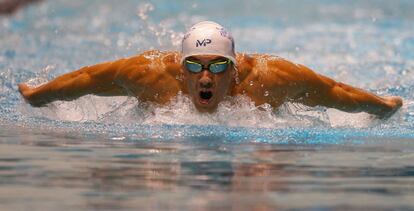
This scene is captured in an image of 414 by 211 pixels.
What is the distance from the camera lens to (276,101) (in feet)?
22.1

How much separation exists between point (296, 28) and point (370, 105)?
8.30 metres

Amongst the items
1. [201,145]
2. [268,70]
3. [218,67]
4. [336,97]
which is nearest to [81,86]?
[218,67]

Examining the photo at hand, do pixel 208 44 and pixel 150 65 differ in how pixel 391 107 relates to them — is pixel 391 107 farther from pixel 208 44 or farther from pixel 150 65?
pixel 150 65

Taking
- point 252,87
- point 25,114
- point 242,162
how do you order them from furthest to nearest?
point 25,114 → point 252,87 → point 242,162

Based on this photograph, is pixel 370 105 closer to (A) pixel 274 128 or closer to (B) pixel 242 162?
(A) pixel 274 128

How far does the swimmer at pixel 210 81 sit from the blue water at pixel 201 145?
8cm

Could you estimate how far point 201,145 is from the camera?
207 inches

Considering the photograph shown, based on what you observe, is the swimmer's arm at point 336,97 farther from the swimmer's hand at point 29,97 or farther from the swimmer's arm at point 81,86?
the swimmer's hand at point 29,97

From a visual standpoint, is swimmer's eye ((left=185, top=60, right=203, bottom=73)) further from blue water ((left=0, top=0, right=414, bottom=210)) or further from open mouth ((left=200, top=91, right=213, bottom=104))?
blue water ((left=0, top=0, right=414, bottom=210))

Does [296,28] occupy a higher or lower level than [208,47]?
lower

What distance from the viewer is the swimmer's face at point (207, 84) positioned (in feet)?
21.1

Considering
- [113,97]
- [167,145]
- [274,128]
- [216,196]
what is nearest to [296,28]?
[113,97]

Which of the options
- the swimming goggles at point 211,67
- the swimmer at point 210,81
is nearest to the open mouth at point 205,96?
the swimmer at point 210,81

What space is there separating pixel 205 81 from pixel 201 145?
3.81 feet
